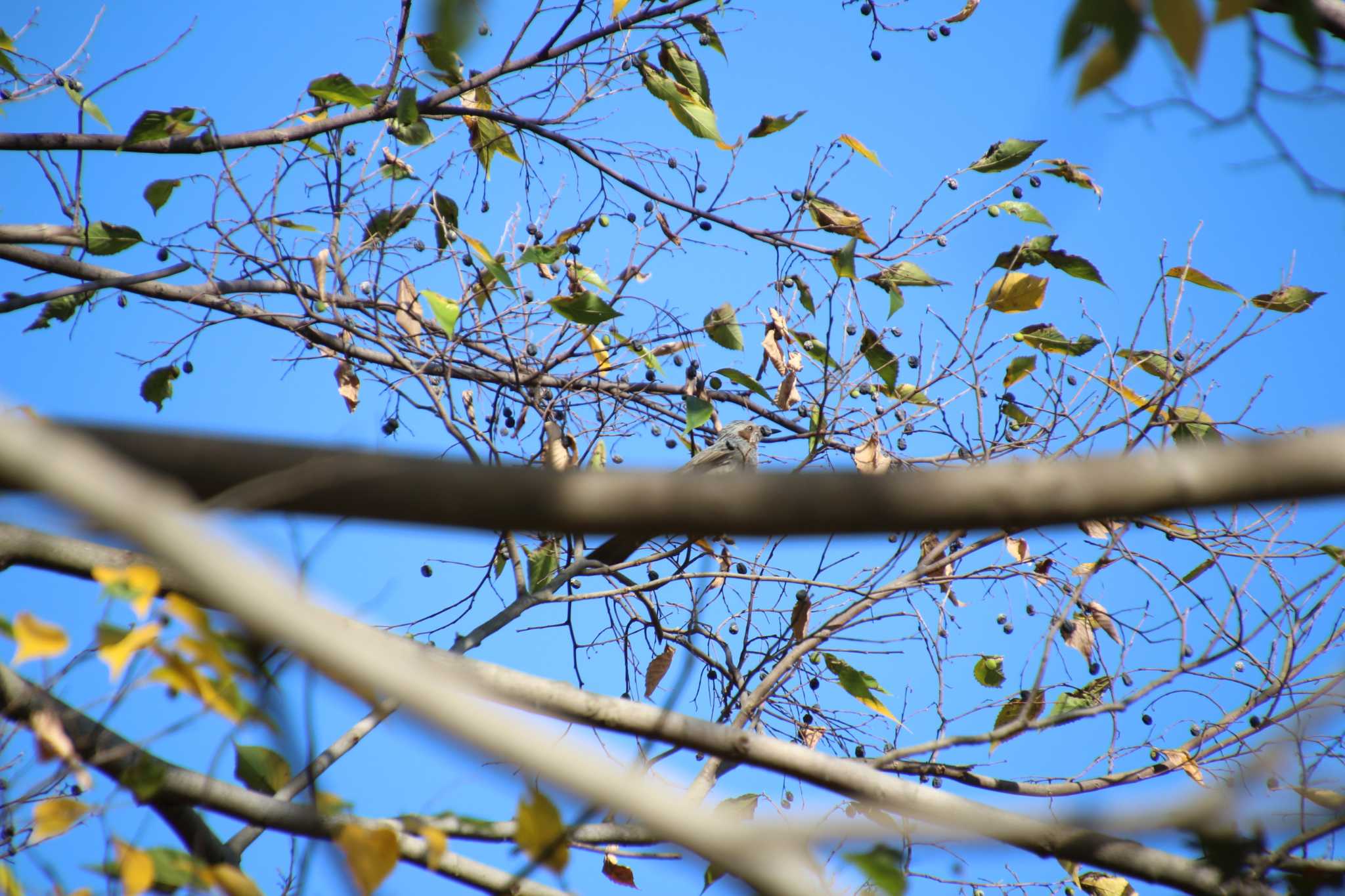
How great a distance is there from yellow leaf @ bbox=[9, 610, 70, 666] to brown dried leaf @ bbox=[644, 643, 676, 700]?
206 centimetres

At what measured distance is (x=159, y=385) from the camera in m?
3.57

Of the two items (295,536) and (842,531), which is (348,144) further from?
(842,531)

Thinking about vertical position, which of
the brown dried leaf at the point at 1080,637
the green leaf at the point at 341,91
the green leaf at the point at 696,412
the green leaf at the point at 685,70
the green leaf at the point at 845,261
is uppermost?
the green leaf at the point at 685,70

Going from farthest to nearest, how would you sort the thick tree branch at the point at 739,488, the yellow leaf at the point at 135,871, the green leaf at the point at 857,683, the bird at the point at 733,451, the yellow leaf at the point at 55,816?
the bird at the point at 733,451 → the green leaf at the point at 857,683 → the yellow leaf at the point at 55,816 → the yellow leaf at the point at 135,871 → the thick tree branch at the point at 739,488

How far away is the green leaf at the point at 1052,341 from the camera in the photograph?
10.6 ft

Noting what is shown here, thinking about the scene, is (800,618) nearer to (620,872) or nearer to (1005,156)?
(620,872)

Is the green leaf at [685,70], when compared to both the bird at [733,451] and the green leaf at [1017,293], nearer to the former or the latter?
the green leaf at [1017,293]

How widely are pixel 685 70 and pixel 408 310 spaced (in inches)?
50.6

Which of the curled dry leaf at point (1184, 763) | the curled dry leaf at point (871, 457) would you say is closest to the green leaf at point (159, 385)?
the curled dry leaf at point (871, 457)

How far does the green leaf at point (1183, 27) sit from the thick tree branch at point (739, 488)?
491 mm

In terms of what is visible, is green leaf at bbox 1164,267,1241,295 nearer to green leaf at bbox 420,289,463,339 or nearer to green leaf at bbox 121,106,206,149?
green leaf at bbox 420,289,463,339

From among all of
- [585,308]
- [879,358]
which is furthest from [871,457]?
[585,308]

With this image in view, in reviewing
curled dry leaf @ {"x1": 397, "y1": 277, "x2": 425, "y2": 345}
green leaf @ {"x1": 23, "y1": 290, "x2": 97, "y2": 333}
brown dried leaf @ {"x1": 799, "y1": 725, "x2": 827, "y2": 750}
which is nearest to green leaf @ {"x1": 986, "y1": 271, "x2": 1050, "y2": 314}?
brown dried leaf @ {"x1": 799, "y1": 725, "x2": 827, "y2": 750}

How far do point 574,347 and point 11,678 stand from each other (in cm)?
190
